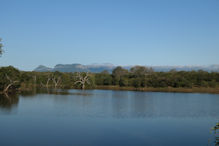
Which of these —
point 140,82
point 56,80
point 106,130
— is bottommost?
point 106,130

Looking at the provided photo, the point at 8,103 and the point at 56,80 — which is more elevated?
the point at 56,80

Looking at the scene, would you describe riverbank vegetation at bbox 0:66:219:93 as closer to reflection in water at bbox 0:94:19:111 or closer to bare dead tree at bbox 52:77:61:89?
bare dead tree at bbox 52:77:61:89

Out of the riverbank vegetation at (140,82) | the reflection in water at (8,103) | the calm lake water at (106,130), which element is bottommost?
the calm lake water at (106,130)

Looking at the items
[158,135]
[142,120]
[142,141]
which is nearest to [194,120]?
[142,120]

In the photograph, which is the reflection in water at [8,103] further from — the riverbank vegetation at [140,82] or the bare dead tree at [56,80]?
the bare dead tree at [56,80]

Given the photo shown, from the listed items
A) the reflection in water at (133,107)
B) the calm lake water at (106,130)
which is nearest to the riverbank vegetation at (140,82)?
the reflection in water at (133,107)

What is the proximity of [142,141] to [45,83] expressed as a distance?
2892 inches

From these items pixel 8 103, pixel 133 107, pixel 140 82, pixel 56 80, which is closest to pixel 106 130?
pixel 133 107

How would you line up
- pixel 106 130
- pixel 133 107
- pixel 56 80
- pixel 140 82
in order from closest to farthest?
pixel 106 130
pixel 133 107
pixel 140 82
pixel 56 80

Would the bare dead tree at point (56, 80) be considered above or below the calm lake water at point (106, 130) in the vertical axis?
above

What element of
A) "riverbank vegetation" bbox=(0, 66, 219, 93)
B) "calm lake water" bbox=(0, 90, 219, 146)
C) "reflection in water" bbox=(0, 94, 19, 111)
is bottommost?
"calm lake water" bbox=(0, 90, 219, 146)

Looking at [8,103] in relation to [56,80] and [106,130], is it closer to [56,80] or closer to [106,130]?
[106,130]

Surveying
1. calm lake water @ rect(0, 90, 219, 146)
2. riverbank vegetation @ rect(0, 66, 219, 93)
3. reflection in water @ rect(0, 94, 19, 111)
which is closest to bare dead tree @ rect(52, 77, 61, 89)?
riverbank vegetation @ rect(0, 66, 219, 93)

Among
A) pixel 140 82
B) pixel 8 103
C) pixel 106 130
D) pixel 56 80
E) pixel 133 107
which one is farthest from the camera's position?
pixel 56 80
